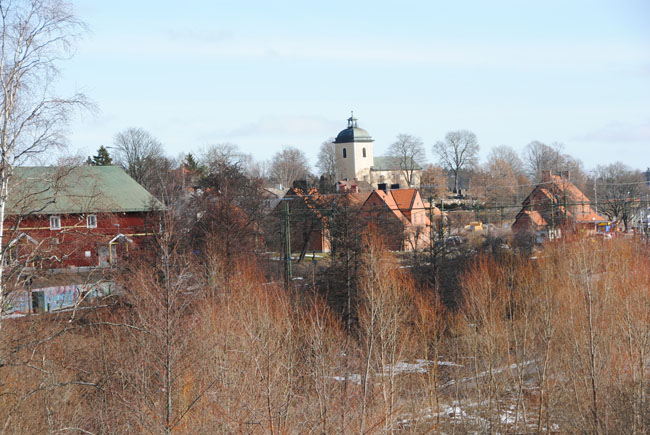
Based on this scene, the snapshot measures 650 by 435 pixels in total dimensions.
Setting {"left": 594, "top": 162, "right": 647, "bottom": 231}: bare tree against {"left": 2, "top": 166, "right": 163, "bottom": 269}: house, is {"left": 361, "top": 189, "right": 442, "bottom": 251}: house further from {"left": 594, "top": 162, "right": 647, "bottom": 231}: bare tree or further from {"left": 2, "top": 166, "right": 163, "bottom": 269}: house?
{"left": 594, "top": 162, "right": 647, "bottom": 231}: bare tree

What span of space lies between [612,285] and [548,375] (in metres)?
5.80

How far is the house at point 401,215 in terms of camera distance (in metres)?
42.0

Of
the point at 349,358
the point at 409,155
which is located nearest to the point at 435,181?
the point at 409,155

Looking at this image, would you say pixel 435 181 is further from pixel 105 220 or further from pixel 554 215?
pixel 105 220

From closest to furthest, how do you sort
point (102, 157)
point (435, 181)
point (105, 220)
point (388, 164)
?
1. point (105, 220)
2. point (102, 157)
3. point (435, 181)
4. point (388, 164)

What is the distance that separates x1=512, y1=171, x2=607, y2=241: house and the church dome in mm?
50005

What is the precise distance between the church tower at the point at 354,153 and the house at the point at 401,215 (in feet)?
151

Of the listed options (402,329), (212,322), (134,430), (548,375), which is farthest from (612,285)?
(134,430)

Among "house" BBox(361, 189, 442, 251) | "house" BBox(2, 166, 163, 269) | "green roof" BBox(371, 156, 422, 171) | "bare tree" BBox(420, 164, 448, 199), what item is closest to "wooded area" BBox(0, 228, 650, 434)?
"house" BBox(2, 166, 163, 269)

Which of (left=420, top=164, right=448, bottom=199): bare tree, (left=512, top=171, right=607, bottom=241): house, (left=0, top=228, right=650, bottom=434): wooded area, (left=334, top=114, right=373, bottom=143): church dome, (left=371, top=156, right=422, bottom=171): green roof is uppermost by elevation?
(left=334, top=114, right=373, bottom=143): church dome

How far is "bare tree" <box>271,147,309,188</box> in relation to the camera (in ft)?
346

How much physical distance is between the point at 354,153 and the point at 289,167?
35.5 ft

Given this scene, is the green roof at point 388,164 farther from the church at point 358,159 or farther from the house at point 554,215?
the house at point 554,215

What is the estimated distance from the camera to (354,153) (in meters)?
107
